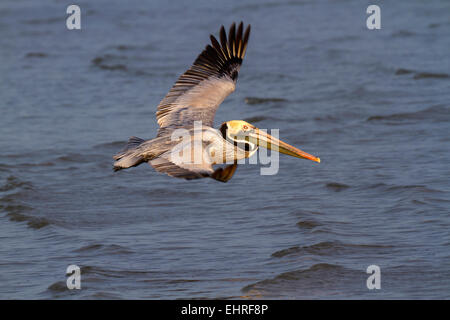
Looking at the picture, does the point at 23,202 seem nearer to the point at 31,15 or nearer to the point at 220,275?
the point at 220,275

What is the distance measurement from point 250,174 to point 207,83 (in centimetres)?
235

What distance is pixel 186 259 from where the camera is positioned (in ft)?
24.1

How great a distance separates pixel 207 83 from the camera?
779cm

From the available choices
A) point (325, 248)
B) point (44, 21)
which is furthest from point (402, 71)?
point (44, 21)

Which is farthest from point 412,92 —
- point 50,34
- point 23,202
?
point 50,34

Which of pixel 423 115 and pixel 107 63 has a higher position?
pixel 107 63

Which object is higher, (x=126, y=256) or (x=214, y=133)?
(x=214, y=133)

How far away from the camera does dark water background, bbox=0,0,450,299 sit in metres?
7.04

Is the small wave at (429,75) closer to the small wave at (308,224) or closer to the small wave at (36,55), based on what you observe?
the small wave at (308,224)

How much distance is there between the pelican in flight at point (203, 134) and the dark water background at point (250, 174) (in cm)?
99

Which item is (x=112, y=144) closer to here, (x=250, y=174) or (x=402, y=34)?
(x=250, y=174)

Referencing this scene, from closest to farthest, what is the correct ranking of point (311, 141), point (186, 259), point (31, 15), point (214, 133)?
point (214, 133) → point (186, 259) → point (311, 141) → point (31, 15)

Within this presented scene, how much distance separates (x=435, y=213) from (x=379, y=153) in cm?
230

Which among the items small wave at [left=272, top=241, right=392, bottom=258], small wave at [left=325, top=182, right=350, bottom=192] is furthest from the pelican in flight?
small wave at [left=325, top=182, right=350, bottom=192]
